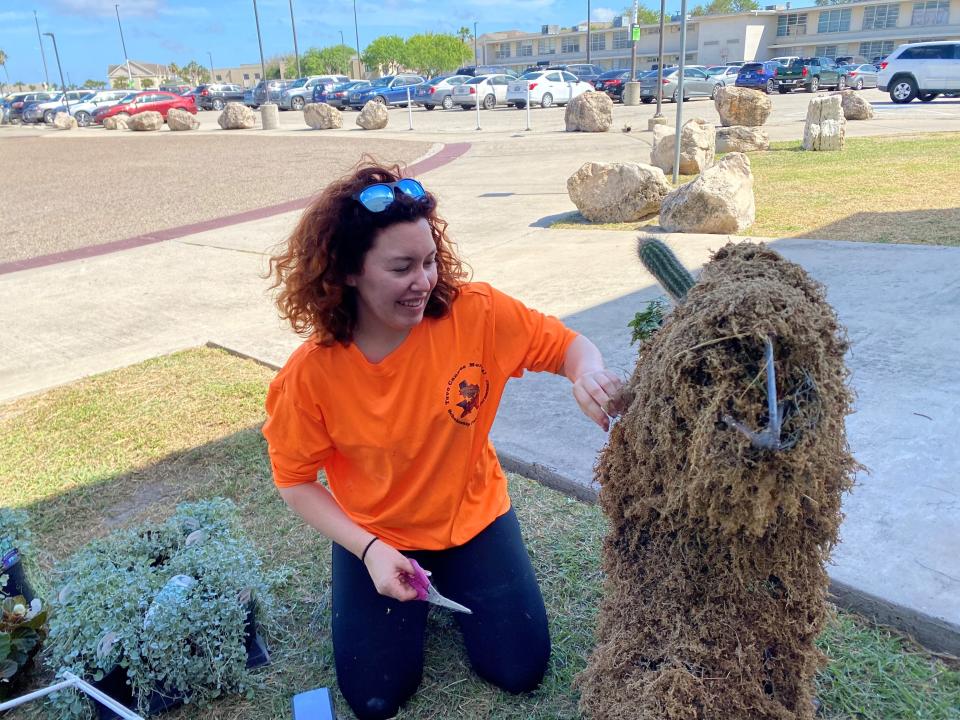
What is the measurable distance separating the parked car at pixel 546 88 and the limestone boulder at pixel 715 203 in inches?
902

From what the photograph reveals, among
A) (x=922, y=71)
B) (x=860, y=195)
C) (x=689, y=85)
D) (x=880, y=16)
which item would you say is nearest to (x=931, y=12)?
(x=880, y=16)

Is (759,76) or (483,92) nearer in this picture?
(759,76)

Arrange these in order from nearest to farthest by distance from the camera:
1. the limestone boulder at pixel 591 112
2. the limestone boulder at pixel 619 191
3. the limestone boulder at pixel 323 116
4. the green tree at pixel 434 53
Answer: the limestone boulder at pixel 619 191 → the limestone boulder at pixel 591 112 → the limestone boulder at pixel 323 116 → the green tree at pixel 434 53

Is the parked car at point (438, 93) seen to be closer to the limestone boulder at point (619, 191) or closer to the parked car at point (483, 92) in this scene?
the parked car at point (483, 92)

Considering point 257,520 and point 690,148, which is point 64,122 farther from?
point 257,520

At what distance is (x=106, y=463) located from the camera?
3.81 metres

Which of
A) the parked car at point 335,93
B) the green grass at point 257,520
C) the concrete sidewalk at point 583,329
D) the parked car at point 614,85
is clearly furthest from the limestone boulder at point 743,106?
the parked car at point 335,93

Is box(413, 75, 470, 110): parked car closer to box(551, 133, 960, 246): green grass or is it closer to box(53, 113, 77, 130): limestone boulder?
box(53, 113, 77, 130): limestone boulder

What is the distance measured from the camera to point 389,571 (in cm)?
199

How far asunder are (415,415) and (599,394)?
59cm

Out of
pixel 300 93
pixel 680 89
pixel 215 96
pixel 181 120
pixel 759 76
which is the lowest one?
pixel 181 120

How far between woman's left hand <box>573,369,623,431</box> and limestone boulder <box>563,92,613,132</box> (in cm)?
1827

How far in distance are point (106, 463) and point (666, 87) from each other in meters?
26.8

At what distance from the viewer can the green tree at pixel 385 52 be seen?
9431cm
